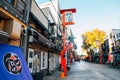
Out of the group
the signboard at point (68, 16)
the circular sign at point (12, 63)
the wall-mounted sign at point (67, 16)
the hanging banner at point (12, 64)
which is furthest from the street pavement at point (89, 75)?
the circular sign at point (12, 63)

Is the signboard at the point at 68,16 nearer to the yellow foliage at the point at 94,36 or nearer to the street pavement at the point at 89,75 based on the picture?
the street pavement at the point at 89,75

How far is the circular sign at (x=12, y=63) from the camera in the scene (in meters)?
5.49

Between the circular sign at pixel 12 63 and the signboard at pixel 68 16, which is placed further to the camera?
the signboard at pixel 68 16

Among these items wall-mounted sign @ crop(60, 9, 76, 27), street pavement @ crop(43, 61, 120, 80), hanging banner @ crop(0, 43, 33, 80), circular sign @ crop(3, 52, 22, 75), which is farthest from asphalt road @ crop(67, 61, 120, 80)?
circular sign @ crop(3, 52, 22, 75)

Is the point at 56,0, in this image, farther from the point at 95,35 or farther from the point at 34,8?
the point at 95,35

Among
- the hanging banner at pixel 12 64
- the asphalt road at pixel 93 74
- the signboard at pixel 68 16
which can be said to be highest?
the signboard at pixel 68 16

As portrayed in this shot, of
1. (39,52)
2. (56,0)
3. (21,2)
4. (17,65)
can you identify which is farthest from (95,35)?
(17,65)

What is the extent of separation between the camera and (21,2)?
9656 millimetres

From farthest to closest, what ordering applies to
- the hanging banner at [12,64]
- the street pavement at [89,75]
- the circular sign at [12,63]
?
the street pavement at [89,75] → the circular sign at [12,63] → the hanging banner at [12,64]

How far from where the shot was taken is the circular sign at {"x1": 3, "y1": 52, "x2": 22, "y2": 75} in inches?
216

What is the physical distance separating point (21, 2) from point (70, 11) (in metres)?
9.43

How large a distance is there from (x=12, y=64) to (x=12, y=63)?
0.04m

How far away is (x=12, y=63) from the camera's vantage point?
228 inches

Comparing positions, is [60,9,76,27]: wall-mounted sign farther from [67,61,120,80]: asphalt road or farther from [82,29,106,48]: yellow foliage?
[82,29,106,48]: yellow foliage
